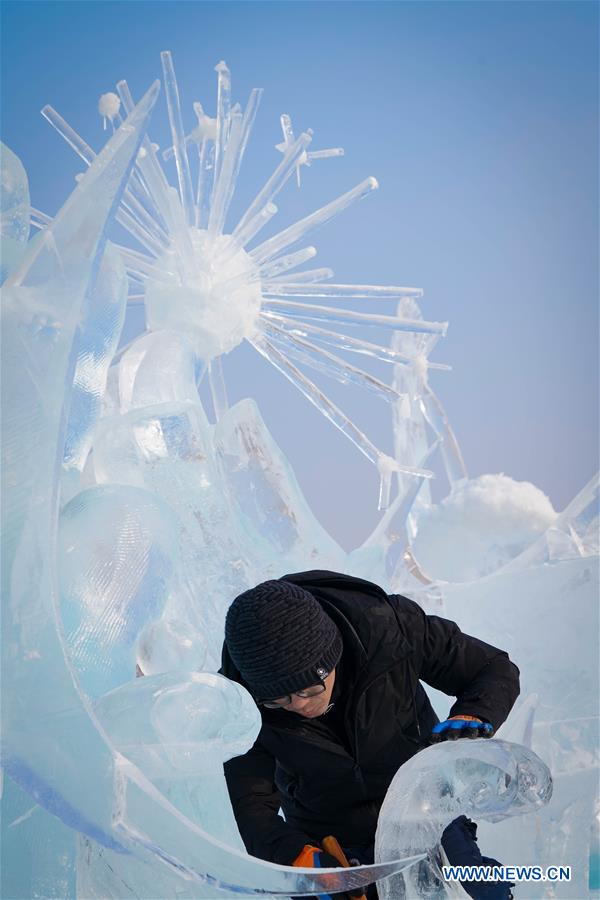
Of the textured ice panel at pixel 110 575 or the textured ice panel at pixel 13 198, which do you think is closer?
the textured ice panel at pixel 110 575

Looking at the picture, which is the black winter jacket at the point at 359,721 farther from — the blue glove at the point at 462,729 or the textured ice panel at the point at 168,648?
the textured ice panel at the point at 168,648

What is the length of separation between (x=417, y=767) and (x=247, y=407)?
2319mm

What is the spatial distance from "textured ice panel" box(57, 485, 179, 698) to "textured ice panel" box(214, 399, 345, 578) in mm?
1066

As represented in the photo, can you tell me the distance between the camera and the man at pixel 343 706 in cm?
215

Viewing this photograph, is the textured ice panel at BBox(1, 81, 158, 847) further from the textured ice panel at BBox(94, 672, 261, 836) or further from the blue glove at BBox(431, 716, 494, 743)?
the blue glove at BBox(431, 716, 494, 743)

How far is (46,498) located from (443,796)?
3.61 ft

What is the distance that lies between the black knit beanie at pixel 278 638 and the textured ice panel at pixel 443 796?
314 millimetres

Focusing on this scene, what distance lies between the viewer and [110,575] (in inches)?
111

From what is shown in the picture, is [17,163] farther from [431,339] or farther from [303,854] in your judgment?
[431,339]

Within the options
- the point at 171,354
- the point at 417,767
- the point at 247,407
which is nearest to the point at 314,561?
the point at 247,407

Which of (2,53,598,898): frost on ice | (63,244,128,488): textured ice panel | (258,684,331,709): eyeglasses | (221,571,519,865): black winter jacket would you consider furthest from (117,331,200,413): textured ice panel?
(258,684,331,709): eyeglasses

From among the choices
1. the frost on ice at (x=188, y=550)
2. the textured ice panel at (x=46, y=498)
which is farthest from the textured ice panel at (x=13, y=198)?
the textured ice panel at (x=46, y=498)

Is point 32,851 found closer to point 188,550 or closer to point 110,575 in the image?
point 110,575

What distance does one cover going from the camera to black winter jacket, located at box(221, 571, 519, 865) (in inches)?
91.0
